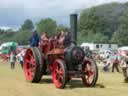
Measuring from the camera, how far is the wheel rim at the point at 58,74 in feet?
45.6

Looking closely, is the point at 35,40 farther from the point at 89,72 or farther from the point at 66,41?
the point at 89,72

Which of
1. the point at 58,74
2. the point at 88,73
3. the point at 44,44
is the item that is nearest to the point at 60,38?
the point at 44,44

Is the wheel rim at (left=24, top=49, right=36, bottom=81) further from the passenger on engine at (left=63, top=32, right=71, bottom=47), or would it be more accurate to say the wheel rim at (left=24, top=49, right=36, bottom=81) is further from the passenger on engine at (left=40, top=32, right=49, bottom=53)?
the passenger on engine at (left=63, top=32, right=71, bottom=47)

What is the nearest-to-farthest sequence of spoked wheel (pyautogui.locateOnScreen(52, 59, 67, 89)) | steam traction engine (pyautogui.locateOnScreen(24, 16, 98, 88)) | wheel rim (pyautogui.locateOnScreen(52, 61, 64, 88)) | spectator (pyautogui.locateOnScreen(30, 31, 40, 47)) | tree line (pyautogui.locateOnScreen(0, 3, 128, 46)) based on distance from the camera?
1. spoked wheel (pyautogui.locateOnScreen(52, 59, 67, 89))
2. steam traction engine (pyautogui.locateOnScreen(24, 16, 98, 88))
3. wheel rim (pyautogui.locateOnScreen(52, 61, 64, 88))
4. spectator (pyautogui.locateOnScreen(30, 31, 40, 47))
5. tree line (pyautogui.locateOnScreen(0, 3, 128, 46))

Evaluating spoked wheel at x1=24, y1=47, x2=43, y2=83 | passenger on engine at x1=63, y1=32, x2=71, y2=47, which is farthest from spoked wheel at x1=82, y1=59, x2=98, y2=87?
spoked wheel at x1=24, y1=47, x2=43, y2=83

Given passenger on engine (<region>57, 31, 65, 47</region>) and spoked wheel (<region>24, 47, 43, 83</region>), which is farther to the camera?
spoked wheel (<region>24, 47, 43, 83</region>)

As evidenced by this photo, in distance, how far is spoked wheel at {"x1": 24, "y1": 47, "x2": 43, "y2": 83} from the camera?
589 inches

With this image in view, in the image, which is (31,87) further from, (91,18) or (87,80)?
(91,18)

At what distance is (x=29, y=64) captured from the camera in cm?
1602

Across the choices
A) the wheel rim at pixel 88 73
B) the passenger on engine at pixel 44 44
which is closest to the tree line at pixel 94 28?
the passenger on engine at pixel 44 44

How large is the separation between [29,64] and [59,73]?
224 cm

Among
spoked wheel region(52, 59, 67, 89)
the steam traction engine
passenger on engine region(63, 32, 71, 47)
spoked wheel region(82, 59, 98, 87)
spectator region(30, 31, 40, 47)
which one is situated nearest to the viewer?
spoked wheel region(52, 59, 67, 89)

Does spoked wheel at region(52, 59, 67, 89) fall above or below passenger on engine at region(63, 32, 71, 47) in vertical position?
below

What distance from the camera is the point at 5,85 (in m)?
14.5
